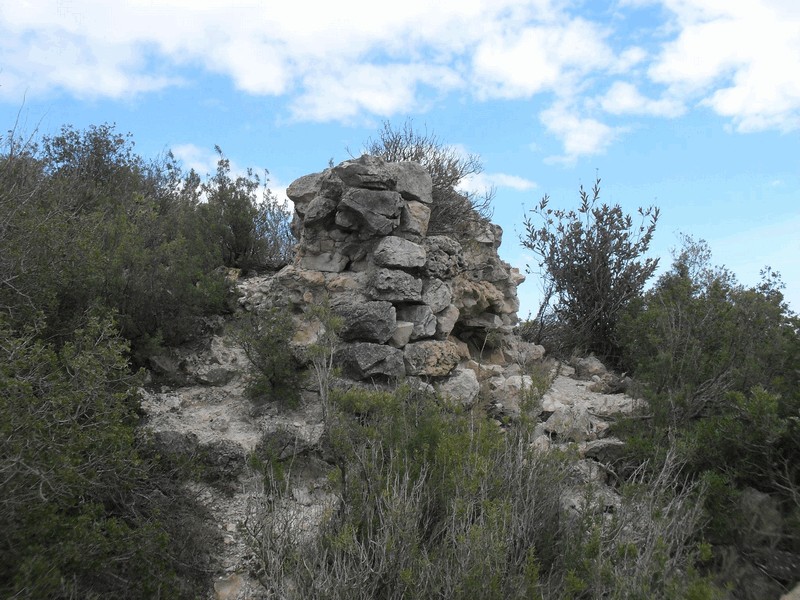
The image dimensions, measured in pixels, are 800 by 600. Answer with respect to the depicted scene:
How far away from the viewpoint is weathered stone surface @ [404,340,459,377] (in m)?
6.88

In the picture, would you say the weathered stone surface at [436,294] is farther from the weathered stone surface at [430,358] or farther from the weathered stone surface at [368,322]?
the weathered stone surface at [368,322]

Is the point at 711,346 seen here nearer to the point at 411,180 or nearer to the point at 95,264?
the point at 411,180

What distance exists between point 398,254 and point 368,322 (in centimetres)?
91

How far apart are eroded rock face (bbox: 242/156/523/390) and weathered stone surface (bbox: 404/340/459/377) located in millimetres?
11

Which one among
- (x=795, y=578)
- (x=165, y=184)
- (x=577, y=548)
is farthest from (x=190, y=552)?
(x=165, y=184)

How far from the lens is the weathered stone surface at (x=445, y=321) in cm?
751

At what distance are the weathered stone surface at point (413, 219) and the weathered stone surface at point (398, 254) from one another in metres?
0.28

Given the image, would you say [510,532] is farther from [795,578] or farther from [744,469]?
[744,469]

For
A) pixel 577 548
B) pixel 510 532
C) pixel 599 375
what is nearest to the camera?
pixel 510 532

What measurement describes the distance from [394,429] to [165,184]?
374 inches

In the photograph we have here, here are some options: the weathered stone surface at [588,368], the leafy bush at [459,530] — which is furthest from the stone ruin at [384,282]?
the leafy bush at [459,530]

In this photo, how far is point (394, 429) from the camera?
5.03 metres

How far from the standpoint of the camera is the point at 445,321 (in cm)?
758

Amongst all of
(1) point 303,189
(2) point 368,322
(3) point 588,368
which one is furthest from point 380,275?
(3) point 588,368
